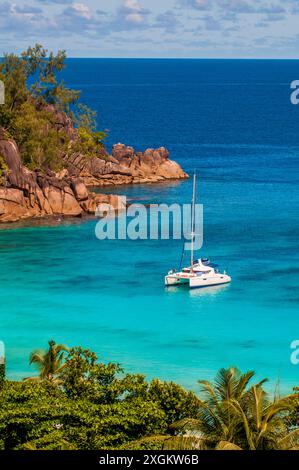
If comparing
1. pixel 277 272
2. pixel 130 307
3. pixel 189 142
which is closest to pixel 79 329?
pixel 130 307

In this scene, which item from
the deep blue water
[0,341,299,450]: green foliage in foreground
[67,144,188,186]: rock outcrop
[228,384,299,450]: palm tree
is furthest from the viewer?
[67,144,188,186]: rock outcrop

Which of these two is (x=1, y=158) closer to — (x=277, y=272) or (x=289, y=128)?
(x=277, y=272)

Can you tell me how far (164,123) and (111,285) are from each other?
123m

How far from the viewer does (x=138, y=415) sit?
30.2 metres

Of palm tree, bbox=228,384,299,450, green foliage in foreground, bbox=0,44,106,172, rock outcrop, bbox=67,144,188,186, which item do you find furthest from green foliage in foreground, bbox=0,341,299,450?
rock outcrop, bbox=67,144,188,186

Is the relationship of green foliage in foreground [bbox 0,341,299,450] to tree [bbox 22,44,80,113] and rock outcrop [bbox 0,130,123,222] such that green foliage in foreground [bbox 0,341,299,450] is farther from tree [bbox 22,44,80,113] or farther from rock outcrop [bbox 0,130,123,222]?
tree [bbox 22,44,80,113]

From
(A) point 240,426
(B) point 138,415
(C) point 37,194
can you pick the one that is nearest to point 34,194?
(C) point 37,194

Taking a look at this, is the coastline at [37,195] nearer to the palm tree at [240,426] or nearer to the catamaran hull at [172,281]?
the catamaran hull at [172,281]

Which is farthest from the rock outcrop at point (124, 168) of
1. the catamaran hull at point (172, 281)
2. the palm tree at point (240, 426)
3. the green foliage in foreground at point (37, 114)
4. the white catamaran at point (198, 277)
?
the palm tree at point (240, 426)

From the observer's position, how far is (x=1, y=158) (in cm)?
8519

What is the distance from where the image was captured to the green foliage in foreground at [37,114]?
9112 centimetres

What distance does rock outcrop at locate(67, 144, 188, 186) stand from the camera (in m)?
105

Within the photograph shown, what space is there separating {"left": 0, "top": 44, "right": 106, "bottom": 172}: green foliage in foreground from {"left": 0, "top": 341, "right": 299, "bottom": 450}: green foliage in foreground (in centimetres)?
5878

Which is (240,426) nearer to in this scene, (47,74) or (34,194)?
(34,194)
